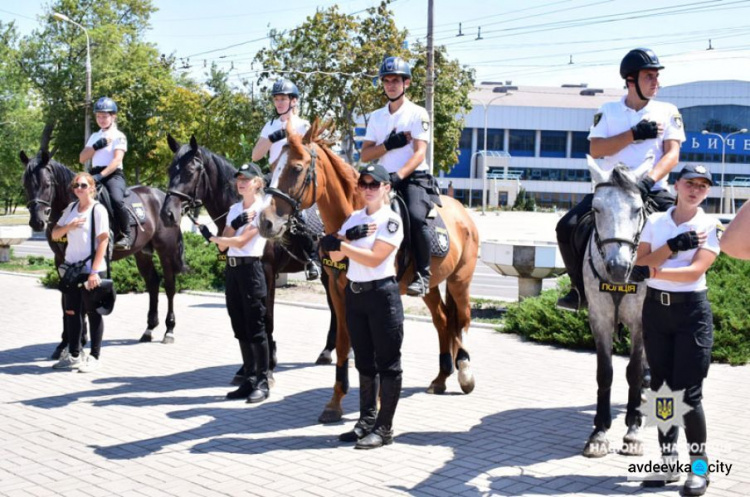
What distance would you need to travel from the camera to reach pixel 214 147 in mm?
44281

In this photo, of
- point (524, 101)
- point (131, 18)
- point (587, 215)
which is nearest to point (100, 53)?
point (131, 18)

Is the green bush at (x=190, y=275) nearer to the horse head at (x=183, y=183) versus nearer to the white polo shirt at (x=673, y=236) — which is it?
the horse head at (x=183, y=183)

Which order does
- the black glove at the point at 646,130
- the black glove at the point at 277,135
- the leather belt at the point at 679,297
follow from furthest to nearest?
the black glove at the point at 277,135 < the black glove at the point at 646,130 < the leather belt at the point at 679,297

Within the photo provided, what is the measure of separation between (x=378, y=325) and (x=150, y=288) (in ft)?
23.9

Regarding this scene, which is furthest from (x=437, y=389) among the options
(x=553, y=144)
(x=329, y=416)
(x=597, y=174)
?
(x=553, y=144)

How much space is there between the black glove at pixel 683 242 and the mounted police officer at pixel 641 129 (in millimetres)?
1163

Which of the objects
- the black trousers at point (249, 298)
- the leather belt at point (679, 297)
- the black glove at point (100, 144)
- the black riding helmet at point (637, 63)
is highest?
the black riding helmet at point (637, 63)

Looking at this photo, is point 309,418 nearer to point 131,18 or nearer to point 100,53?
point 100,53

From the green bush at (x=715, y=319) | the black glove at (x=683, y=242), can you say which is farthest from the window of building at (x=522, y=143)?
the black glove at (x=683, y=242)

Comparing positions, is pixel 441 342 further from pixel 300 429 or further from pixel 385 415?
pixel 385 415

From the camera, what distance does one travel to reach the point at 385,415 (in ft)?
Answer: 23.0

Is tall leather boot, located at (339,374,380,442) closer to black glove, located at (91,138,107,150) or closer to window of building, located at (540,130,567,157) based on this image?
black glove, located at (91,138,107,150)

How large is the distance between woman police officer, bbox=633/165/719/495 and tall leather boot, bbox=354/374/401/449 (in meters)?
2.07

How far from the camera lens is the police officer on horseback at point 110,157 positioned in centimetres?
1142
